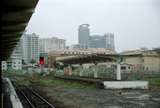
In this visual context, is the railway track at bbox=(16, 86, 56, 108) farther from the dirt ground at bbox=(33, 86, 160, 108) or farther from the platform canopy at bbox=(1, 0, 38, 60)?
the platform canopy at bbox=(1, 0, 38, 60)

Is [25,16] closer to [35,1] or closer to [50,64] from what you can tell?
[35,1]

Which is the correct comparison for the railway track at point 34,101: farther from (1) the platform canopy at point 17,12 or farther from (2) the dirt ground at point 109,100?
(1) the platform canopy at point 17,12

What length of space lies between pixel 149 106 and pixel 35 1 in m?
14.0

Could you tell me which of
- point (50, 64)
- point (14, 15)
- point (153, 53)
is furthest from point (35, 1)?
point (50, 64)

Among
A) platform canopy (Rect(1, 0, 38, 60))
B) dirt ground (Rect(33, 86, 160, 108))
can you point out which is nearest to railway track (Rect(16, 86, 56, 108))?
dirt ground (Rect(33, 86, 160, 108))

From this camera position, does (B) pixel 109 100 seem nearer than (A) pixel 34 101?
Yes

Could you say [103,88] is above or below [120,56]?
below

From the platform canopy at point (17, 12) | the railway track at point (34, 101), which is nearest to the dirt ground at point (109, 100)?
the railway track at point (34, 101)

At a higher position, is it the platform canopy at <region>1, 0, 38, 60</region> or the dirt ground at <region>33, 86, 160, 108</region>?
the platform canopy at <region>1, 0, 38, 60</region>

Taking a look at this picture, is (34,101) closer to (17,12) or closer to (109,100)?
(109,100)

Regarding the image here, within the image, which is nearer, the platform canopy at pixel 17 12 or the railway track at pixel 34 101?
the platform canopy at pixel 17 12

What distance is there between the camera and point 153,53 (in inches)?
4409

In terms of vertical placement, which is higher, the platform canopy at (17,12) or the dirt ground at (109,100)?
the platform canopy at (17,12)

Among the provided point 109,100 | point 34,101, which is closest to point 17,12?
point 34,101
